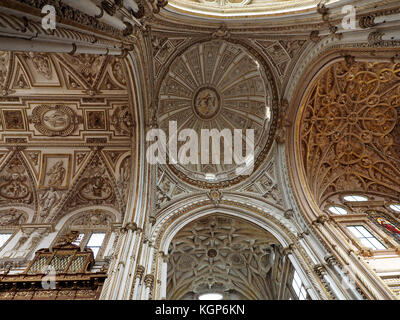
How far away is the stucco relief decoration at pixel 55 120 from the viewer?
44.3 ft

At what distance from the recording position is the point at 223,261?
48.2ft

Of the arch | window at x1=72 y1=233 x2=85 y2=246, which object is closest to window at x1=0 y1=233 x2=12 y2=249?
window at x1=72 y1=233 x2=85 y2=246

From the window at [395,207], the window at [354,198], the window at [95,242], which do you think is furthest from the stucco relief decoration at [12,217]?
the window at [395,207]

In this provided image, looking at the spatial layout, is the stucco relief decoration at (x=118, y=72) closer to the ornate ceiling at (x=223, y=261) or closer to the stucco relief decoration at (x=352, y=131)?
the ornate ceiling at (x=223, y=261)

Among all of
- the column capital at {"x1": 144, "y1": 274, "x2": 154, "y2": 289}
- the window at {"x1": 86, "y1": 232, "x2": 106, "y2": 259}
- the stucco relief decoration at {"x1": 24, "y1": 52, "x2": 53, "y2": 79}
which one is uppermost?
the stucco relief decoration at {"x1": 24, "y1": 52, "x2": 53, "y2": 79}

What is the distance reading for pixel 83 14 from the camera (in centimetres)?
488

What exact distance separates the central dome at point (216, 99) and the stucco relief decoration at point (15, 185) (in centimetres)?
815

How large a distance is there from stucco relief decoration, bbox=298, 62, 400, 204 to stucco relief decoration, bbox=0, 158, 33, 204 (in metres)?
15.2

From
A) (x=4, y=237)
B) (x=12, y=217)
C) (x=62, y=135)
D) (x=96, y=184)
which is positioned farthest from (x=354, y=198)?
(x=12, y=217)

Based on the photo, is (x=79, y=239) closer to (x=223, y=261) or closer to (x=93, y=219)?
(x=93, y=219)

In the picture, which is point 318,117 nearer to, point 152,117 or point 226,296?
point 152,117

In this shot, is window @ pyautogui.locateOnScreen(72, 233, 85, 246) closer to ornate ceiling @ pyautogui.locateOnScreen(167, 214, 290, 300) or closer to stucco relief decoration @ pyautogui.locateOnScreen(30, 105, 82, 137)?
ornate ceiling @ pyautogui.locateOnScreen(167, 214, 290, 300)

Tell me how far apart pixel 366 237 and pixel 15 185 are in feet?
57.9

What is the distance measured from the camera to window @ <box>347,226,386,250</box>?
9672 mm
